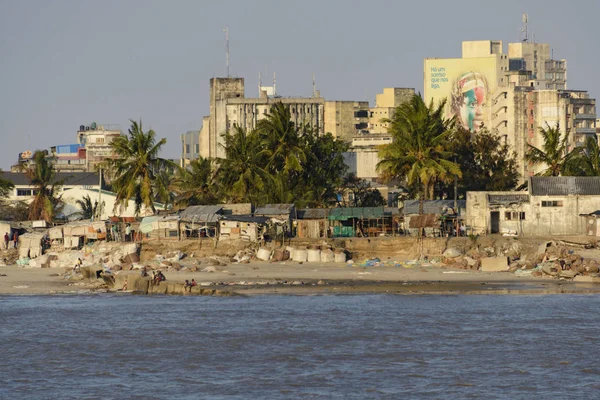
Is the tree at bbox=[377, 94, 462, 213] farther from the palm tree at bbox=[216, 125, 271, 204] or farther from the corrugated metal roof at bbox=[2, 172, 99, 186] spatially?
the corrugated metal roof at bbox=[2, 172, 99, 186]

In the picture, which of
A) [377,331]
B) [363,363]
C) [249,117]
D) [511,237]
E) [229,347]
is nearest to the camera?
[363,363]

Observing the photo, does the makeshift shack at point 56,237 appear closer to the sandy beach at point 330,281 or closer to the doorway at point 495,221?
the sandy beach at point 330,281

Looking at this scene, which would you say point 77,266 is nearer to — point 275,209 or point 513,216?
point 275,209

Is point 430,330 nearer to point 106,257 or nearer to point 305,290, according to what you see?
point 305,290

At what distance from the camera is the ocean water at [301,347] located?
28.1m

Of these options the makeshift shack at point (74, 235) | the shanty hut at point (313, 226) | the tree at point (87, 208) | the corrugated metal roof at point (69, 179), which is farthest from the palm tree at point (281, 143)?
the corrugated metal roof at point (69, 179)

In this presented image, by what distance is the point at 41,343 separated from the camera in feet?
117

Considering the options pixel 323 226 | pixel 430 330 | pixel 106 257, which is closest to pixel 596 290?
pixel 430 330

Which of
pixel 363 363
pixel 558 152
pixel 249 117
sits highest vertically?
pixel 249 117

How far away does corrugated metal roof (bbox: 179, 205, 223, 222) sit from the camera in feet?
204

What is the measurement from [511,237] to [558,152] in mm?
14203

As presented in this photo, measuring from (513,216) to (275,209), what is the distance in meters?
13.9

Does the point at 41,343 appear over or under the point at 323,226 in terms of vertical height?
under

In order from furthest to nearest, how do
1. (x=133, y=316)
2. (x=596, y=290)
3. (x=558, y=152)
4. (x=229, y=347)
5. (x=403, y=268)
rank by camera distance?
(x=558, y=152) → (x=403, y=268) → (x=596, y=290) → (x=133, y=316) → (x=229, y=347)
